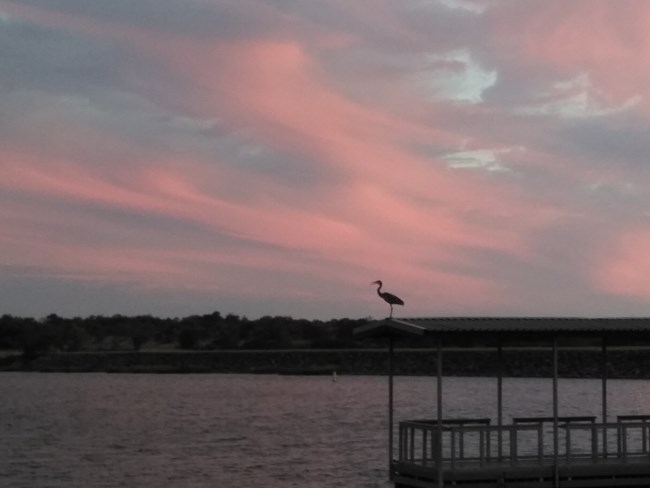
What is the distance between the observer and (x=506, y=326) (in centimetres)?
2319

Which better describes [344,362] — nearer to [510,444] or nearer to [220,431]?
[220,431]

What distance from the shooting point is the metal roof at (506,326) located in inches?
890

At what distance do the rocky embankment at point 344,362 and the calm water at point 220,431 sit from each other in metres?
23.2

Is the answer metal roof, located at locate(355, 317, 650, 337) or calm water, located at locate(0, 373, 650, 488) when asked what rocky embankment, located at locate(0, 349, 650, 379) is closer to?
calm water, located at locate(0, 373, 650, 488)

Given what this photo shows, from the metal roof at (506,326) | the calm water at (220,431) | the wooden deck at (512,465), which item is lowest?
the calm water at (220,431)

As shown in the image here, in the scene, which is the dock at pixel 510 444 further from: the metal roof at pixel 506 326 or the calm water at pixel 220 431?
the calm water at pixel 220 431

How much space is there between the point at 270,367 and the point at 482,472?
443 feet

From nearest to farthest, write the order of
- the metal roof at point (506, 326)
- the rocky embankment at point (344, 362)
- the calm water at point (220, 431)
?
the metal roof at point (506, 326), the calm water at point (220, 431), the rocky embankment at point (344, 362)

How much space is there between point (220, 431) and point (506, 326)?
3526cm

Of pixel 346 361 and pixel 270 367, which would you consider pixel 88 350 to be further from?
pixel 346 361

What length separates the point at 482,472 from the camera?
2280cm

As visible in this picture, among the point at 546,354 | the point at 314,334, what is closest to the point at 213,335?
the point at 314,334

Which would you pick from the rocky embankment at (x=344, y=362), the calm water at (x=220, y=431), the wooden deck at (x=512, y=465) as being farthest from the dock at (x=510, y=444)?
the rocky embankment at (x=344, y=362)

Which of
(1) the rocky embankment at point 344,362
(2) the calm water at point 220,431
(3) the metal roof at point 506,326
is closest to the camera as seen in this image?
(3) the metal roof at point 506,326
